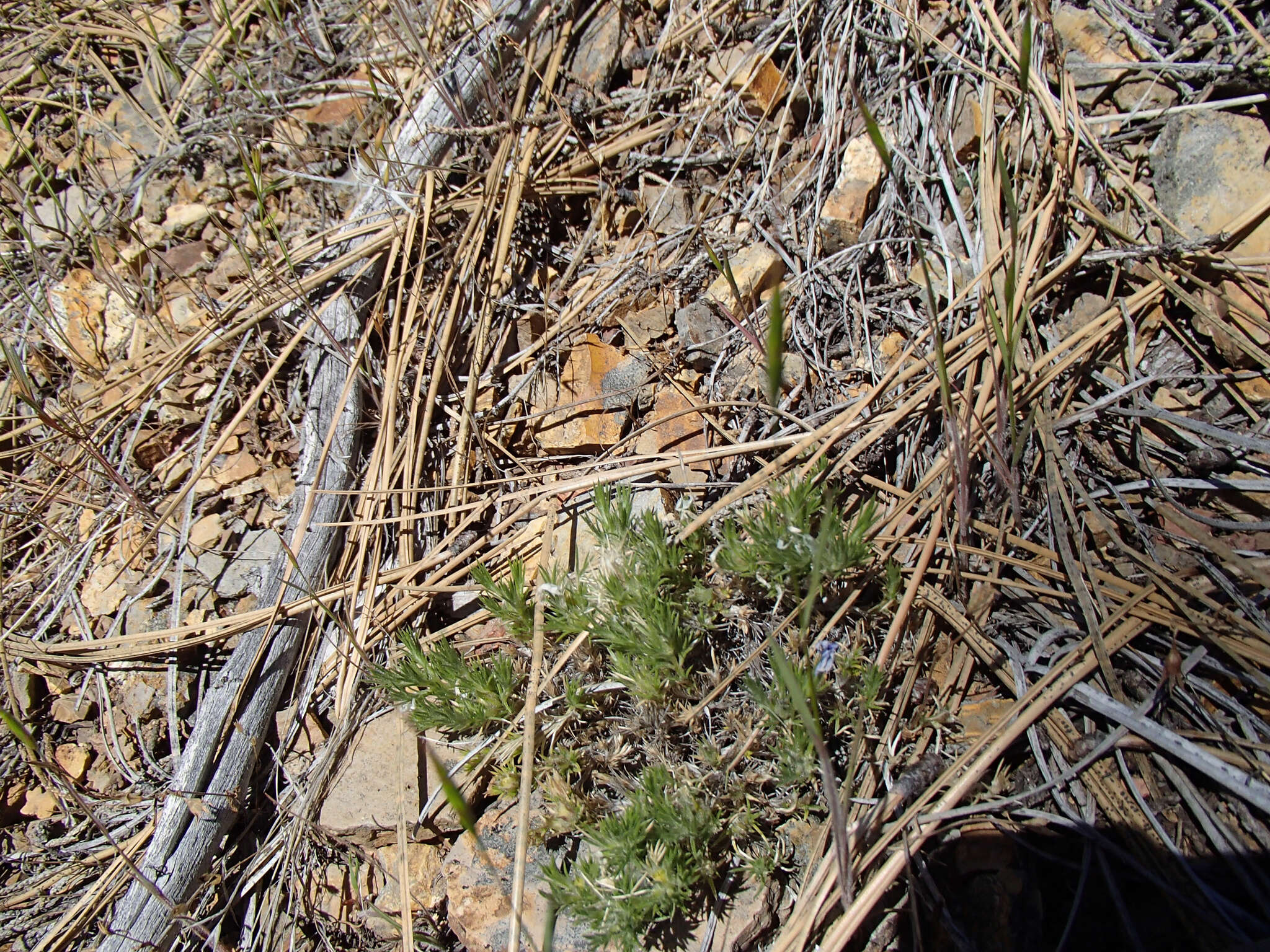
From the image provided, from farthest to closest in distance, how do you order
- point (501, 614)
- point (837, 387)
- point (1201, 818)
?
point (837, 387) → point (501, 614) → point (1201, 818)

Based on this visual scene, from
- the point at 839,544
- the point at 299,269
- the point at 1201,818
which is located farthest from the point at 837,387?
the point at 299,269

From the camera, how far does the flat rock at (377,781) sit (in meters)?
2.33

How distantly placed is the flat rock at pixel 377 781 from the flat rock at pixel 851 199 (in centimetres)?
214

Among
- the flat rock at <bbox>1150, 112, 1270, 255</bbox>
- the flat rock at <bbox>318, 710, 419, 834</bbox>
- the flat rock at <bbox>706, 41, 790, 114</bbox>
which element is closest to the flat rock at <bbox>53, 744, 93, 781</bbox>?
the flat rock at <bbox>318, 710, 419, 834</bbox>

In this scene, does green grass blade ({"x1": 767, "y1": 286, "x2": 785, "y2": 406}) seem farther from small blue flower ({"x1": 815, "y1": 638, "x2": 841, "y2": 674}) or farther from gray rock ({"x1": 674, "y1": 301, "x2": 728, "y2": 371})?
gray rock ({"x1": 674, "y1": 301, "x2": 728, "y2": 371})

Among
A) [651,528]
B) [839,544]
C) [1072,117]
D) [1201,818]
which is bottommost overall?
[1201,818]

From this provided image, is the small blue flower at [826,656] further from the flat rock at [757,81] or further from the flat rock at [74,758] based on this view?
the flat rock at [74,758]

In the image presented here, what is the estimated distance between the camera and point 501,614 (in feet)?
7.43

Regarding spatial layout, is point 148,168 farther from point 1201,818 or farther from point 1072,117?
point 1201,818

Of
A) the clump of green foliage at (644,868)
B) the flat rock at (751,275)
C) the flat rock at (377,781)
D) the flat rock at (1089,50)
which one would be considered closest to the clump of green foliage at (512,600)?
the flat rock at (377,781)

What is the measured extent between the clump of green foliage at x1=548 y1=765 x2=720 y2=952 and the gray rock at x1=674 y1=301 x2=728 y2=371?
A: 4.46ft

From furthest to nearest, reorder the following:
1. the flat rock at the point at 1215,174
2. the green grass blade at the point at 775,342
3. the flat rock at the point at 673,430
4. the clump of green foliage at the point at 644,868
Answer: the flat rock at the point at 673,430 < the flat rock at the point at 1215,174 < the clump of green foliage at the point at 644,868 < the green grass blade at the point at 775,342

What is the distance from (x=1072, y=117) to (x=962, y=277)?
586 mm

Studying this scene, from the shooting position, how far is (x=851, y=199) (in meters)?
2.55
